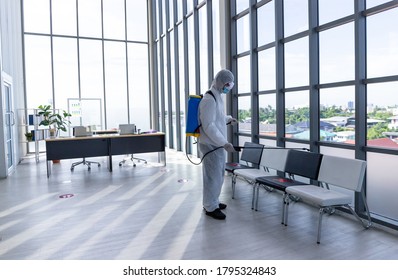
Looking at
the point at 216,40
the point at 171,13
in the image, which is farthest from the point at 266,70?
the point at 171,13

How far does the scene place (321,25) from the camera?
4180mm

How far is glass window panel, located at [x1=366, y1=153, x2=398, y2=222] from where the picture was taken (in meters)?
3.40

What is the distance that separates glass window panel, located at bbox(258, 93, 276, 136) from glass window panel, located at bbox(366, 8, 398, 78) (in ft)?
6.09

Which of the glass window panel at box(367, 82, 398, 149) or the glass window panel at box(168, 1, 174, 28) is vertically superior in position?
the glass window panel at box(168, 1, 174, 28)

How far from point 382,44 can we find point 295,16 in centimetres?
154

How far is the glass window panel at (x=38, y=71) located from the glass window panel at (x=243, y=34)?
6.50 m

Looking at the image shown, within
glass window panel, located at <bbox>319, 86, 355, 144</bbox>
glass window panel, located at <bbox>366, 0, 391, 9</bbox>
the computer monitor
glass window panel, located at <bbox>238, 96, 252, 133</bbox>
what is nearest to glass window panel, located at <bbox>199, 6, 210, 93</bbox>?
glass window panel, located at <bbox>238, 96, 252, 133</bbox>

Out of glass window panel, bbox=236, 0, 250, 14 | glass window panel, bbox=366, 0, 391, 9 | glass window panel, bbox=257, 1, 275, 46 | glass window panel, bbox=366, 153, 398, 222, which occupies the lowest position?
glass window panel, bbox=366, 153, 398, 222

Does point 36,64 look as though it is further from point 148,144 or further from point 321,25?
point 321,25

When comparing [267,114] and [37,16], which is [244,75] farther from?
[37,16]

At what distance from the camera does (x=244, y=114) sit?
6145 millimetres

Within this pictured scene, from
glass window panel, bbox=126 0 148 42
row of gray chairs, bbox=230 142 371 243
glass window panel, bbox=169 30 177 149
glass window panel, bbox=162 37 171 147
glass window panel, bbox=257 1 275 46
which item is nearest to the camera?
row of gray chairs, bbox=230 142 371 243

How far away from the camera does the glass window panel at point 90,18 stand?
34.7 feet

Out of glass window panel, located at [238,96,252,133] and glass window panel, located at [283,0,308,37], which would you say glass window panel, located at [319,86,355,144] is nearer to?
glass window panel, located at [283,0,308,37]
